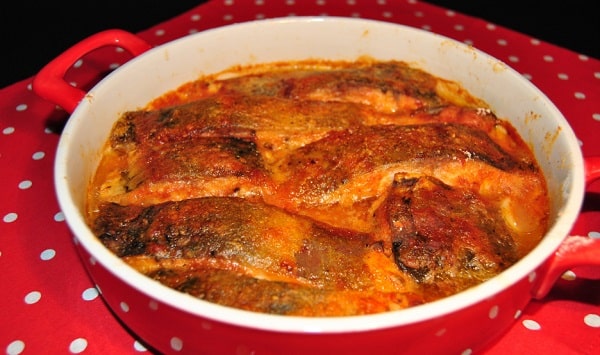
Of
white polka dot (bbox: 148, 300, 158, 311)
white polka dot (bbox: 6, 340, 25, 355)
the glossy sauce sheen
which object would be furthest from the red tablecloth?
white polka dot (bbox: 148, 300, 158, 311)

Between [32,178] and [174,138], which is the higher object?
[174,138]

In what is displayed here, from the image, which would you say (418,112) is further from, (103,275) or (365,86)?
(103,275)

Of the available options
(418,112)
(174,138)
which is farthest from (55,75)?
(418,112)

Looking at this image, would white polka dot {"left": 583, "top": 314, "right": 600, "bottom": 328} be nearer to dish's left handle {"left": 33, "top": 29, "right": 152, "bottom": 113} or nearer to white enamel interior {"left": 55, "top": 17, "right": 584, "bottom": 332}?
white enamel interior {"left": 55, "top": 17, "right": 584, "bottom": 332}

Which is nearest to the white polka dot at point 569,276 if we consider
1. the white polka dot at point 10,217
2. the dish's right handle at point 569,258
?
the dish's right handle at point 569,258

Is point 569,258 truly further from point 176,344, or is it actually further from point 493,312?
point 176,344

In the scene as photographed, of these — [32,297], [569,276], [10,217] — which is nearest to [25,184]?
[10,217]

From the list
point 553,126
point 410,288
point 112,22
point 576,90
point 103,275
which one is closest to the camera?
point 103,275
